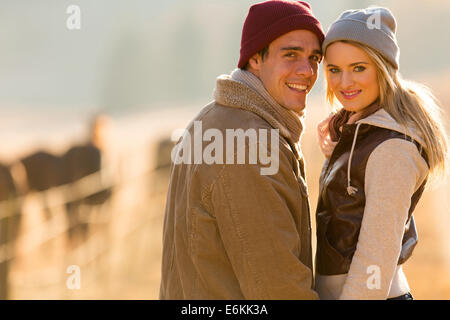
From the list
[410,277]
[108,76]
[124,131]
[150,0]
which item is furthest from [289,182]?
[150,0]

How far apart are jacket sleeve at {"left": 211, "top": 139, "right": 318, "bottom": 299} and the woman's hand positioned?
17.5 inches

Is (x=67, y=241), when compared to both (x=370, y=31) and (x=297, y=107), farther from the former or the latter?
(x=370, y=31)

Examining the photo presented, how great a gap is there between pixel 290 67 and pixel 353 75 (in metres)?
0.21

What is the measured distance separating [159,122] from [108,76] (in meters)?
2.41

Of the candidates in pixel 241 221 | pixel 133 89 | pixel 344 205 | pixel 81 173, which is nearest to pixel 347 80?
pixel 344 205

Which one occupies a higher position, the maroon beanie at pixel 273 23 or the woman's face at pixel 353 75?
the maroon beanie at pixel 273 23

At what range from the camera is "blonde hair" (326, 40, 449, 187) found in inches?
79.7

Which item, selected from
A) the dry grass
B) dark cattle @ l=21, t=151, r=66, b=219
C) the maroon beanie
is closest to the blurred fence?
the dry grass

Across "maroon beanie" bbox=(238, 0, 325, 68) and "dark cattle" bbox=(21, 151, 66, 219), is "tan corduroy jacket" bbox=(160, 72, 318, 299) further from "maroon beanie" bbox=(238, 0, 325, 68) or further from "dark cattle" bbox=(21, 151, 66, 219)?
"dark cattle" bbox=(21, 151, 66, 219)

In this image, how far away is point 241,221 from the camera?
191cm

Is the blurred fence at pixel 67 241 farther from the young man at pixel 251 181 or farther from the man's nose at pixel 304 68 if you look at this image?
the man's nose at pixel 304 68

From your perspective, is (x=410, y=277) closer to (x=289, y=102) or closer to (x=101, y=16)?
(x=289, y=102)

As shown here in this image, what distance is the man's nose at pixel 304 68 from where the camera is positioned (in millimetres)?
2162

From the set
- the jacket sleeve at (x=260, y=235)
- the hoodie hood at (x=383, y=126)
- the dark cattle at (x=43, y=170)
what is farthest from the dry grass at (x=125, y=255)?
the hoodie hood at (x=383, y=126)
